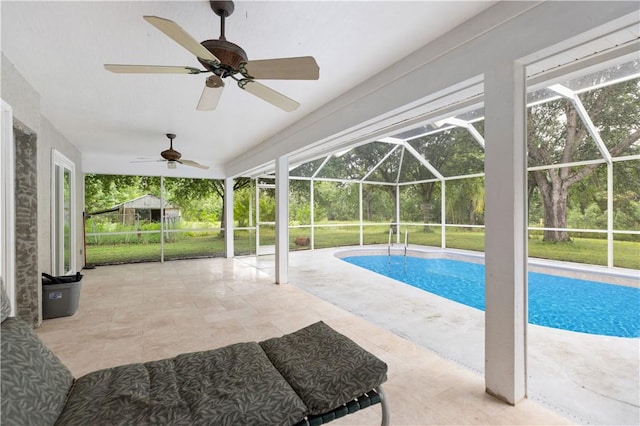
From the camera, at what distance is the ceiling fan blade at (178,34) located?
1430 mm

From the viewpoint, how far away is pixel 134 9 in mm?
2018

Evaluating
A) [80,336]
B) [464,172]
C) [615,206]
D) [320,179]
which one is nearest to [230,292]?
[80,336]

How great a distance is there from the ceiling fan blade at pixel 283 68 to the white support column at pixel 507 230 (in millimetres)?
1264

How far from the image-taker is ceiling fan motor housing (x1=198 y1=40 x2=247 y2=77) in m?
1.90

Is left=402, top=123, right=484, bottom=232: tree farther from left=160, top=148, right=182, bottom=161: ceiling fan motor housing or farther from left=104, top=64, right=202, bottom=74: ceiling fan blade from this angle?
left=104, top=64, right=202, bottom=74: ceiling fan blade

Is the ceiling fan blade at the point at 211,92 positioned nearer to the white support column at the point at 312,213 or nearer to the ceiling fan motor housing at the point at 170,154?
the ceiling fan motor housing at the point at 170,154

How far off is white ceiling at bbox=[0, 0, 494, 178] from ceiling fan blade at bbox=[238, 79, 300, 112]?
1.34ft

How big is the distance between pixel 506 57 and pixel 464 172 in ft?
22.9

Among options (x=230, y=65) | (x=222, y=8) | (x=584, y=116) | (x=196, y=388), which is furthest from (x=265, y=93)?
(x=584, y=116)

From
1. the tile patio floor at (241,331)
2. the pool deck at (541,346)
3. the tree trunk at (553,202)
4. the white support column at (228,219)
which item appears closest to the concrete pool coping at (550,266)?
the pool deck at (541,346)

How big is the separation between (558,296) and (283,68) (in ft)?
20.0

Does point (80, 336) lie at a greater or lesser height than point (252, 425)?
lesser

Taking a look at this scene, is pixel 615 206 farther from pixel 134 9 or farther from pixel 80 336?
pixel 80 336

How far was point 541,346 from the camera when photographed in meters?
2.88
